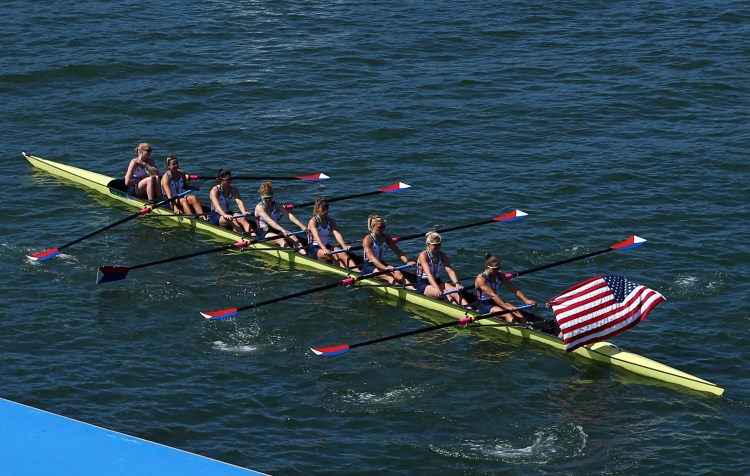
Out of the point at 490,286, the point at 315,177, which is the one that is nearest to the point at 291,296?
the point at 490,286

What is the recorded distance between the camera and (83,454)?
62.4 feet

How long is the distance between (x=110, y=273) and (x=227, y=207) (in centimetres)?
439

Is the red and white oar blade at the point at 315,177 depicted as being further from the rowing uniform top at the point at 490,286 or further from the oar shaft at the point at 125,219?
the rowing uniform top at the point at 490,286

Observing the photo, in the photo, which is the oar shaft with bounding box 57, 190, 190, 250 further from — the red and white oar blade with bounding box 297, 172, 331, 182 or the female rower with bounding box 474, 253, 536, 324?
the female rower with bounding box 474, 253, 536, 324

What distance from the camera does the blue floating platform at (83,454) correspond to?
61.0ft

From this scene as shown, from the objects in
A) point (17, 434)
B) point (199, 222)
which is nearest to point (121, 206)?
point (199, 222)

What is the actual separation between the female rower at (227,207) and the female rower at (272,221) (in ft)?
2.01

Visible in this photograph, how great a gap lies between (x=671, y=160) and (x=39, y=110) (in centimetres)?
1973

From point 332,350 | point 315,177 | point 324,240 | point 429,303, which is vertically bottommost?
point 429,303

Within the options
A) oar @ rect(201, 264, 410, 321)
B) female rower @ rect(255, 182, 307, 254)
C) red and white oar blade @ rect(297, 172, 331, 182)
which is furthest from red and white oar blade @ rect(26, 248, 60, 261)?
red and white oar blade @ rect(297, 172, 331, 182)

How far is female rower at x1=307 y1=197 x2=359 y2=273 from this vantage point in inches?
1141

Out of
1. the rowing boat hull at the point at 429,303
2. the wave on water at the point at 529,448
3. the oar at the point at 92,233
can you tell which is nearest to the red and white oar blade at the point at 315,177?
the rowing boat hull at the point at 429,303

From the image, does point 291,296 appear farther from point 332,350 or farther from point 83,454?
point 83,454

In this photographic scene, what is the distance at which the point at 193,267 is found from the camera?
29.6 metres
